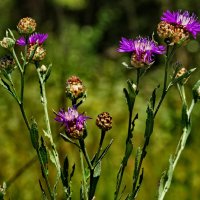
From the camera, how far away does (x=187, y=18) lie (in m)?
1.29

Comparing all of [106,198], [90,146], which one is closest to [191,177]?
[106,198]

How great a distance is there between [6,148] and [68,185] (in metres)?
1.91

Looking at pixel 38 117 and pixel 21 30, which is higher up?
pixel 38 117

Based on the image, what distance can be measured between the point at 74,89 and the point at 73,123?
0.30 feet

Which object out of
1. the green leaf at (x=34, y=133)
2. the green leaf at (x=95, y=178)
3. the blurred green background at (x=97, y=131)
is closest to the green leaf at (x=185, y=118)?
Result: the green leaf at (x=95, y=178)

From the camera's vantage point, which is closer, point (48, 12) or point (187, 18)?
point (187, 18)

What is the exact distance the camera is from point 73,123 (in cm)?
119

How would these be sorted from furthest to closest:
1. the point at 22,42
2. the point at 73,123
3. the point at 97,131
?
the point at 97,131, the point at 22,42, the point at 73,123

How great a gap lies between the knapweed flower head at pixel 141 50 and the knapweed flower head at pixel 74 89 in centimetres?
12

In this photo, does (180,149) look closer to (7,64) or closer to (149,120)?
(149,120)

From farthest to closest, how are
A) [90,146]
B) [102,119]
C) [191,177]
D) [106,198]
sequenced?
[90,146], [191,177], [106,198], [102,119]

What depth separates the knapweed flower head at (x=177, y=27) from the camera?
123cm

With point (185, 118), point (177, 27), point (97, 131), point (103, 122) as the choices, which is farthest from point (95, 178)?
point (97, 131)

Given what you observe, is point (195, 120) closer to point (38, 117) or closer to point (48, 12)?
point (38, 117)
